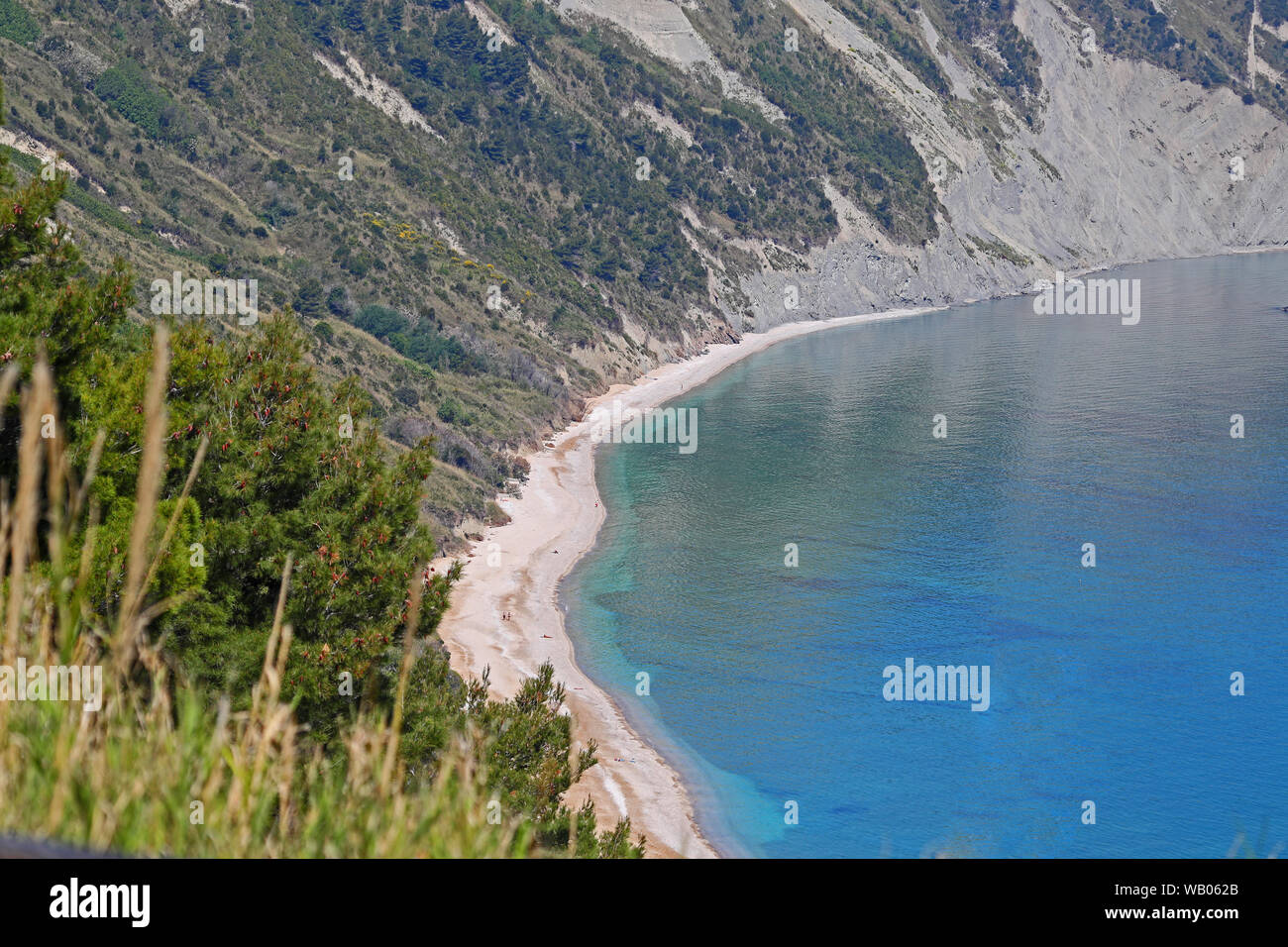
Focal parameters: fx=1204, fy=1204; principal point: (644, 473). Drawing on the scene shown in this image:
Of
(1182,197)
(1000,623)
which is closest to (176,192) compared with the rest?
(1000,623)

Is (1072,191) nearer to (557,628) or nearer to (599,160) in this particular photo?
(599,160)

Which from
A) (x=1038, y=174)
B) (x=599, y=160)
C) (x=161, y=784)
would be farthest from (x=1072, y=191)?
(x=161, y=784)

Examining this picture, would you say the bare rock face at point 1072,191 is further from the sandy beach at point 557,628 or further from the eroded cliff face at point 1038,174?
the sandy beach at point 557,628

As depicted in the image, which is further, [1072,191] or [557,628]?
[1072,191]

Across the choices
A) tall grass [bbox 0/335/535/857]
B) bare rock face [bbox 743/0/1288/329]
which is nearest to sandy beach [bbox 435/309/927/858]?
tall grass [bbox 0/335/535/857]
